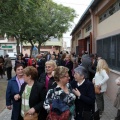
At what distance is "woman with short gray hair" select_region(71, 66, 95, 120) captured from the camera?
15.0 ft

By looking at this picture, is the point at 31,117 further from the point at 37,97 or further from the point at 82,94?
the point at 82,94

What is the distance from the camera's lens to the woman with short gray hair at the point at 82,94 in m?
4.58

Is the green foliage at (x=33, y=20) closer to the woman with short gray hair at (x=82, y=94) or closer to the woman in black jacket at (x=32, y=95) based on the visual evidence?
the woman in black jacket at (x=32, y=95)

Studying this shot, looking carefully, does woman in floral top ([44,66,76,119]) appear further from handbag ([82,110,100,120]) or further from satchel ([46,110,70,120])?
handbag ([82,110,100,120])

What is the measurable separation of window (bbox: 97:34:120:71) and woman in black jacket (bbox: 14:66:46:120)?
577 centimetres

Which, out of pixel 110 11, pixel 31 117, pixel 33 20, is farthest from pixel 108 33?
pixel 31 117

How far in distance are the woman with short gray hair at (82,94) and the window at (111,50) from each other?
5434 millimetres

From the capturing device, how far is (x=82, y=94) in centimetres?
461

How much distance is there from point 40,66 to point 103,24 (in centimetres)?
357

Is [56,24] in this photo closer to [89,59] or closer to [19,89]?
[89,59]

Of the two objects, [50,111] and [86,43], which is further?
[86,43]

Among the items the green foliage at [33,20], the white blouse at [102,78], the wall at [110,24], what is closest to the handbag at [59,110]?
the white blouse at [102,78]

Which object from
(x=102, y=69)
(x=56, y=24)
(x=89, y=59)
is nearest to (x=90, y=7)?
(x=89, y=59)

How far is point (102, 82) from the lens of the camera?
7.74 meters
